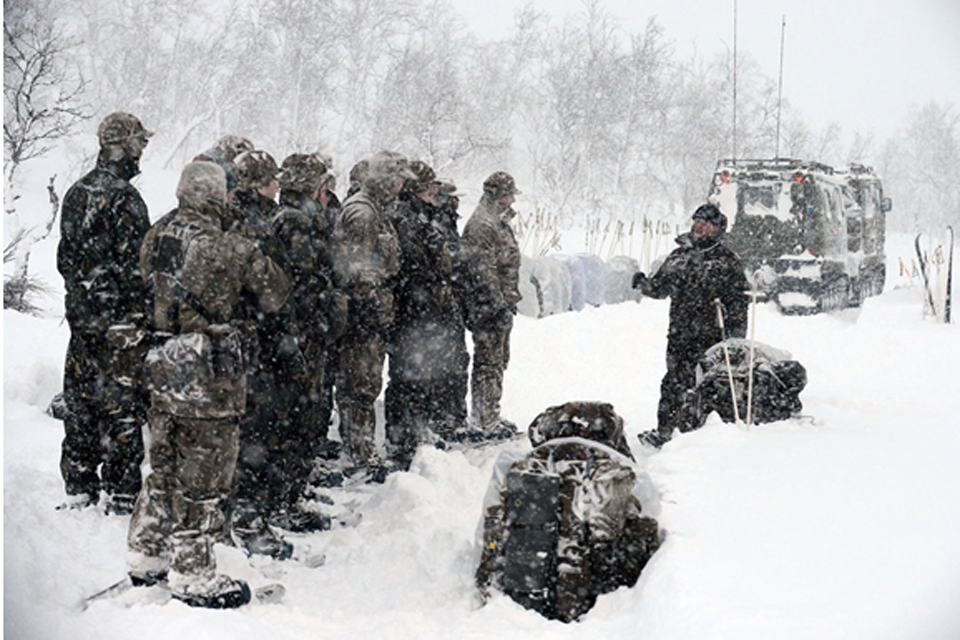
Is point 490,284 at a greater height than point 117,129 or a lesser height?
lesser

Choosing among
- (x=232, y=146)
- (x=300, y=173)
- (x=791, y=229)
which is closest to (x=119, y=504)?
(x=300, y=173)

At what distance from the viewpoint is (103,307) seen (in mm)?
4027

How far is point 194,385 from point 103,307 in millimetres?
1113

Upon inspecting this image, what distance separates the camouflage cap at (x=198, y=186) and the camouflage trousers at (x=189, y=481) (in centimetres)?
77

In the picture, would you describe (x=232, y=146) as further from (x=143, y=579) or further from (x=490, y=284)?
(x=143, y=579)

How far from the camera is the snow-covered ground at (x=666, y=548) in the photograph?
117 inches

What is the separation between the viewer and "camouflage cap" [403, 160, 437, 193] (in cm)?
555

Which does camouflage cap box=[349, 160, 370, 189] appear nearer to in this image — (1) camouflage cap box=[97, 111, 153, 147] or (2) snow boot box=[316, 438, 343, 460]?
(1) camouflage cap box=[97, 111, 153, 147]

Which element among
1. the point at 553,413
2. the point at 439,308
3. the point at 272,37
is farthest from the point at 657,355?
the point at 272,37

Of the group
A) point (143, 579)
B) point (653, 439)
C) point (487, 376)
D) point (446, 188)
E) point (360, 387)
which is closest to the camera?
point (143, 579)

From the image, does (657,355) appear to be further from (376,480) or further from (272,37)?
(272,37)

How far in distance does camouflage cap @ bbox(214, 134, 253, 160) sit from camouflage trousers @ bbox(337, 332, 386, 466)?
118cm

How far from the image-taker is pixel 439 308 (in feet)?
18.8

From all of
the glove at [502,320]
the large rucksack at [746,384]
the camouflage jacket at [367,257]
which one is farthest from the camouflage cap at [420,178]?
the large rucksack at [746,384]
